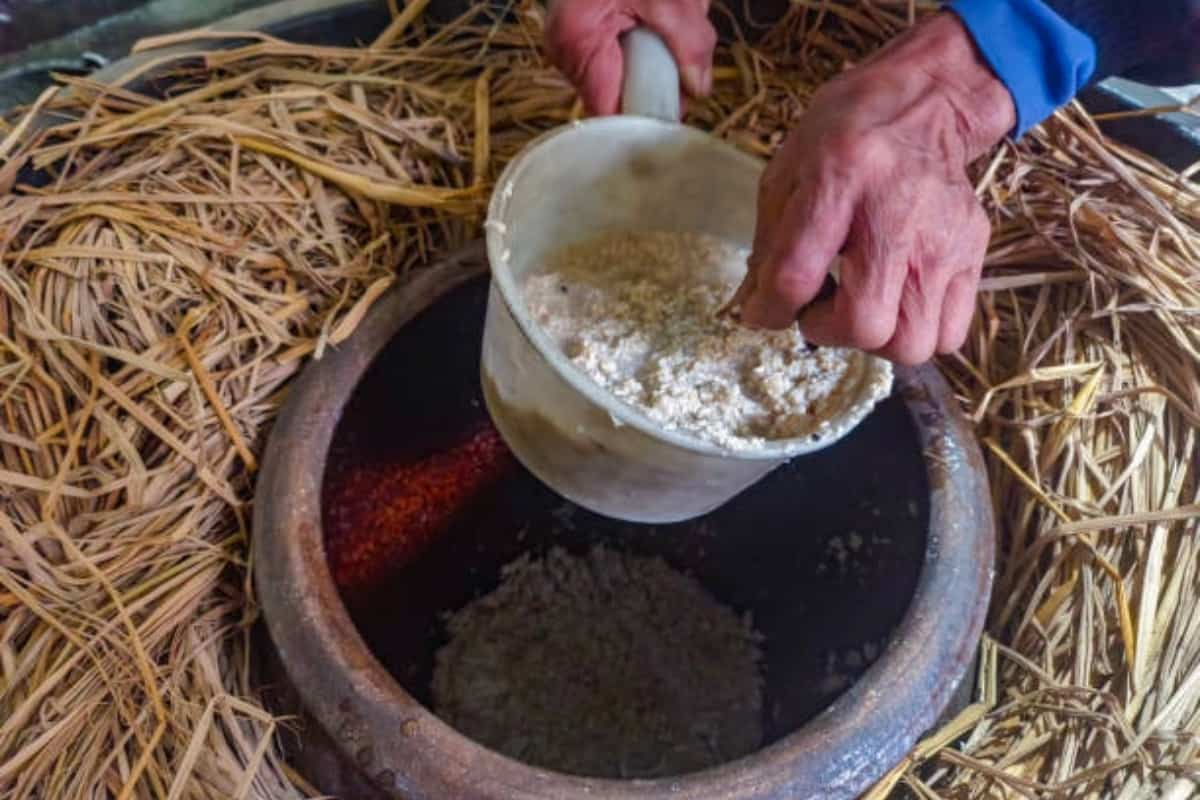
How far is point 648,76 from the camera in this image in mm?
778

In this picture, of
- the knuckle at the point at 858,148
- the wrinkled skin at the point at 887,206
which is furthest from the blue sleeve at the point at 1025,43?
the knuckle at the point at 858,148

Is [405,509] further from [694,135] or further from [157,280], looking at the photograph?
[694,135]

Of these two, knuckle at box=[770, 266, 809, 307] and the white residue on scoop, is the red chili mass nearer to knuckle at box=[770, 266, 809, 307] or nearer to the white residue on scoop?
the white residue on scoop

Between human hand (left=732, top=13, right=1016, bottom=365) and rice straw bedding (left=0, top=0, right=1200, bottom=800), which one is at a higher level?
human hand (left=732, top=13, right=1016, bottom=365)

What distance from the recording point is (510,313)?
2.20 feet

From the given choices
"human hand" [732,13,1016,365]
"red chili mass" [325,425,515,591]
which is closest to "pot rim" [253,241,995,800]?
"red chili mass" [325,425,515,591]

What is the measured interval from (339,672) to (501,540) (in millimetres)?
361

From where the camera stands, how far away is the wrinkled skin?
625 mm

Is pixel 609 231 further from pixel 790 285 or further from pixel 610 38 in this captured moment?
pixel 790 285

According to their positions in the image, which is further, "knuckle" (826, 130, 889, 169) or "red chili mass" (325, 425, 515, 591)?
"red chili mass" (325, 425, 515, 591)

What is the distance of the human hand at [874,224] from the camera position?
0.62m

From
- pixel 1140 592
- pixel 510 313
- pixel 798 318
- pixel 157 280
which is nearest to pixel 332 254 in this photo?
pixel 157 280

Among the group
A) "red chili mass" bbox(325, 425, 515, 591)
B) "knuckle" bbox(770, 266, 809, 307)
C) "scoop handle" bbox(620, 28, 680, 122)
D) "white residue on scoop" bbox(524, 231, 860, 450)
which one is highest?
"scoop handle" bbox(620, 28, 680, 122)

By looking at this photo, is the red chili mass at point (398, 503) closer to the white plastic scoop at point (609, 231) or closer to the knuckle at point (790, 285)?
the white plastic scoop at point (609, 231)
